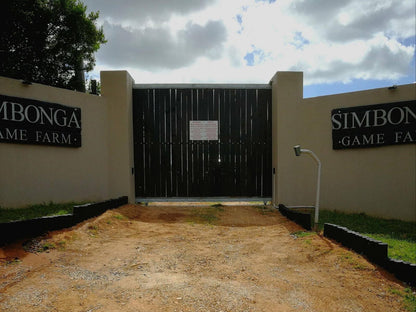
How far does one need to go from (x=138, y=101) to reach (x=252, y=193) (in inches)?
170

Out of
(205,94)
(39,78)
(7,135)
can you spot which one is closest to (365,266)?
(205,94)

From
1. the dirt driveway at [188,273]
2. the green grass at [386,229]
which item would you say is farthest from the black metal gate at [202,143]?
the dirt driveway at [188,273]

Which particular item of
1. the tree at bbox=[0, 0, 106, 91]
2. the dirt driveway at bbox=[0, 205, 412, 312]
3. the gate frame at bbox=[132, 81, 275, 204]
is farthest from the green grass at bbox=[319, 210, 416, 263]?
the tree at bbox=[0, 0, 106, 91]

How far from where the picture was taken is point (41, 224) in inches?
159

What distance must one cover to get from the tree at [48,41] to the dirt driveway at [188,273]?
8768 millimetres

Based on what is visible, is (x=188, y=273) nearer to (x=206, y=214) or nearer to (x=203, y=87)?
(x=206, y=214)

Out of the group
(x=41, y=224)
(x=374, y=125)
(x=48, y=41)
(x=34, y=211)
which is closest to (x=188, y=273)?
(x=41, y=224)

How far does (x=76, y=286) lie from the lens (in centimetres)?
263

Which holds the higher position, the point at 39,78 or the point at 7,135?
the point at 39,78

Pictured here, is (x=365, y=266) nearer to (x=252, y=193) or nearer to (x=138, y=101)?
(x=252, y=193)

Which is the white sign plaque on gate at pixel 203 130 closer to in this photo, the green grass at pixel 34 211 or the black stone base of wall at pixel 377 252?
the green grass at pixel 34 211

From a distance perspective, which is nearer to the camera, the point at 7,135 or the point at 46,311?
the point at 46,311

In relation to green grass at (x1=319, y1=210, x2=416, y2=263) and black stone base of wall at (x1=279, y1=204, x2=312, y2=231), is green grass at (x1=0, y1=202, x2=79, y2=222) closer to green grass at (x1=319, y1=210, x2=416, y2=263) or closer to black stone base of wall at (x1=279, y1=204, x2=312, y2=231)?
black stone base of wall at (x1=279, y1=204, x2=312, y2=231)

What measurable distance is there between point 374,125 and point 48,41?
39.9 feet
